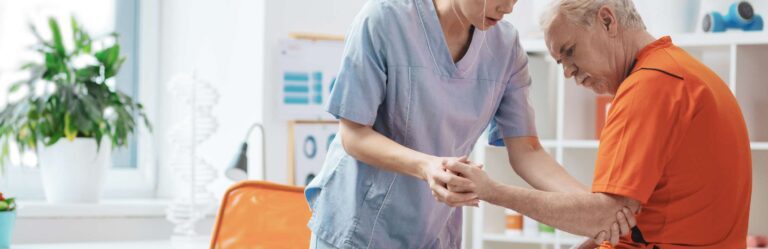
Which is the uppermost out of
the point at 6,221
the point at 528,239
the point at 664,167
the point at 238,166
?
the point at 664,167

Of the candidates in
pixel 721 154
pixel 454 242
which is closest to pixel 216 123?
pixel 454 242

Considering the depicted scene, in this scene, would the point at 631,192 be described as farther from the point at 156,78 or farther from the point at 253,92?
the point at 156,78

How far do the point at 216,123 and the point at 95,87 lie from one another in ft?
1.48

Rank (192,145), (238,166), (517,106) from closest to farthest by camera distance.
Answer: (517,106)
(238,166)
(192,145)

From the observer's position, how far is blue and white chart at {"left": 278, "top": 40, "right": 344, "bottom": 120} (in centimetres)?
343

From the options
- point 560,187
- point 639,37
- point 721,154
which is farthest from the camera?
point 560,187

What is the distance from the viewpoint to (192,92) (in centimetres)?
329

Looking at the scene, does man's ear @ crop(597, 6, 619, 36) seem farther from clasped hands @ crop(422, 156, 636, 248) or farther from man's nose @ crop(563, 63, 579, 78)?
clasped hands @ crop(422, 156, 636, 248)

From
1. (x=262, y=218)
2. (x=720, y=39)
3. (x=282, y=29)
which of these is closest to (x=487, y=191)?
(x=262, y=218)

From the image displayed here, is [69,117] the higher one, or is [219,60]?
[219,60]

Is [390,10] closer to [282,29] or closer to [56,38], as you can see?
[282,29]

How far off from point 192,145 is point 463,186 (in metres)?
1.92

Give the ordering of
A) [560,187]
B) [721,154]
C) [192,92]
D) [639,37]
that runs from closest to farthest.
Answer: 1. [721,154]
2. [639,37]
3. [560,187]
4. [192,92]

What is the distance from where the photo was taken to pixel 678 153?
154 cm
